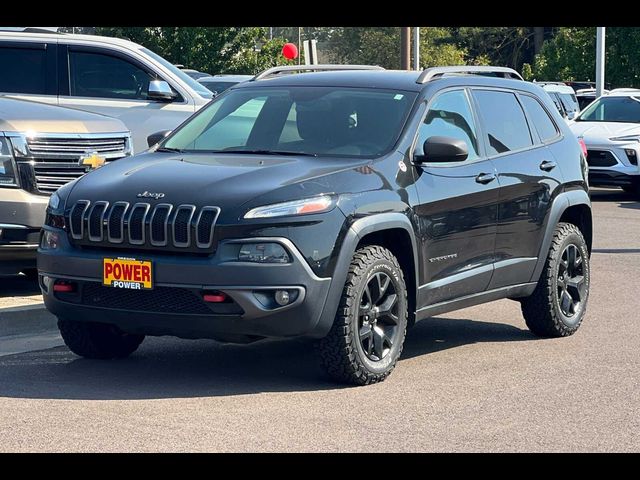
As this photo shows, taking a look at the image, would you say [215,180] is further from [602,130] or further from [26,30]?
[602,130]

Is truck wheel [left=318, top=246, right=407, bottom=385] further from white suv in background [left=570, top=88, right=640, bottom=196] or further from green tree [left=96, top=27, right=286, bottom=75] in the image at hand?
green tree [left=96, top=27, right=286, bottom=75]

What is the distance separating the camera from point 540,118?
9.21 m

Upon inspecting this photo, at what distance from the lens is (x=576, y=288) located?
9.20 meters

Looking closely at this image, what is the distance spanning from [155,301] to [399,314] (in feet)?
4.57

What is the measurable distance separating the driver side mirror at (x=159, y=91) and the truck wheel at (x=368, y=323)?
5903 mm

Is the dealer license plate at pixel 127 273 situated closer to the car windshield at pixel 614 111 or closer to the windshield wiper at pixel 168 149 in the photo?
the windshield wiper at pixel 168 149

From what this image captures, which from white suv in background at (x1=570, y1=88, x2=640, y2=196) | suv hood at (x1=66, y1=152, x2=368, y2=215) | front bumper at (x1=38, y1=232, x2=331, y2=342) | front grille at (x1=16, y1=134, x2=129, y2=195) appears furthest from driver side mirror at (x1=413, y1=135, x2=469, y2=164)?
white suv in background at (x1=570, y1=88, x2=640, y2=196)

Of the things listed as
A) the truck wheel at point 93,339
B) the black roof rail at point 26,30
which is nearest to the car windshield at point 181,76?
the black roof rail at point 26,30

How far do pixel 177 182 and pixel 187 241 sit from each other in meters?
0.42

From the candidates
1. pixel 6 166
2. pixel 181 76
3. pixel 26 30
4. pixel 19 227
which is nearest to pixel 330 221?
pixel 19 227

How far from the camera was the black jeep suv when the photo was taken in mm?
6746

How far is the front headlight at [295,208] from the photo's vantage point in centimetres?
672

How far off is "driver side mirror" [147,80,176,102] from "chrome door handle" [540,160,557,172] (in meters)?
4.94
